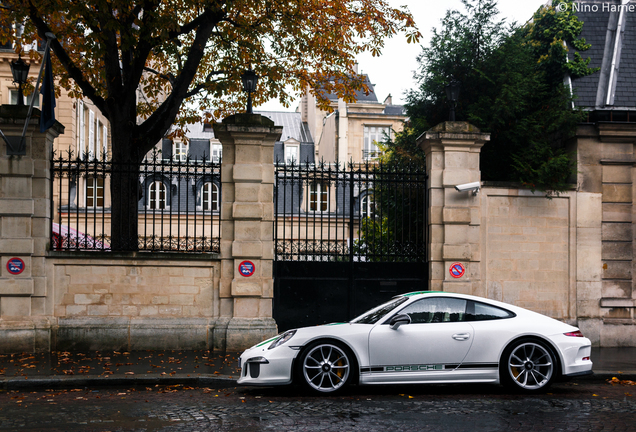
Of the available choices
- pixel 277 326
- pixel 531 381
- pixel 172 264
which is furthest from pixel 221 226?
pixel 531 381

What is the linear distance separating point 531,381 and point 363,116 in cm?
4101

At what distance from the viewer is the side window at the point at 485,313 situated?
850 centimetres

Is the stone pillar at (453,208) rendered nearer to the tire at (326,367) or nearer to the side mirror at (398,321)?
the side mirror at (398,321)

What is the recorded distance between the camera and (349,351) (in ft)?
26.9

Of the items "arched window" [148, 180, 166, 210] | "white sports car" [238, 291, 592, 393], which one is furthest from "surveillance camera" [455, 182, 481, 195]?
"arched window" [148, 180, 166, 210]

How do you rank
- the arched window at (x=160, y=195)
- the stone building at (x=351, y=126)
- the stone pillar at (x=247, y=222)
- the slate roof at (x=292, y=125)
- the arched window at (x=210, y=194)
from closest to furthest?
the arched window at (x=160, y=195) < the arched window at (x=210, y=194) < the stone pillar at (x=247, y=222) < the stone building at (x=351, y=126) < the slate roof at (x=292, y=125)

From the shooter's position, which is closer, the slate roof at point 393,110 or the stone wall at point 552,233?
the stone wall at point 552,233

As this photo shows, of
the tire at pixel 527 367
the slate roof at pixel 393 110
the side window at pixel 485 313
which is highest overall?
the slate roof at pixel 393 110

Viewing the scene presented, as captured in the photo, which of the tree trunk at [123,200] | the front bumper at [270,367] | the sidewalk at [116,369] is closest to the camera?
the front bumper at [270,367]

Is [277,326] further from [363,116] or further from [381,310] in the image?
[363,116]

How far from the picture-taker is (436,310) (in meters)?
8.52

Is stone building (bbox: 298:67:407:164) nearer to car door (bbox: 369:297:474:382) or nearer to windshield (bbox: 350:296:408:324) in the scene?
windshield (bbox: 350:296:408:324)

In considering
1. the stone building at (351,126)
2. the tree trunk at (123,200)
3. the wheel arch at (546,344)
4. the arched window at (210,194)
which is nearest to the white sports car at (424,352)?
the wheel arch at (546,344)

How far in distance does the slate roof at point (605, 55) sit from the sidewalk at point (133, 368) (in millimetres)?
5345
